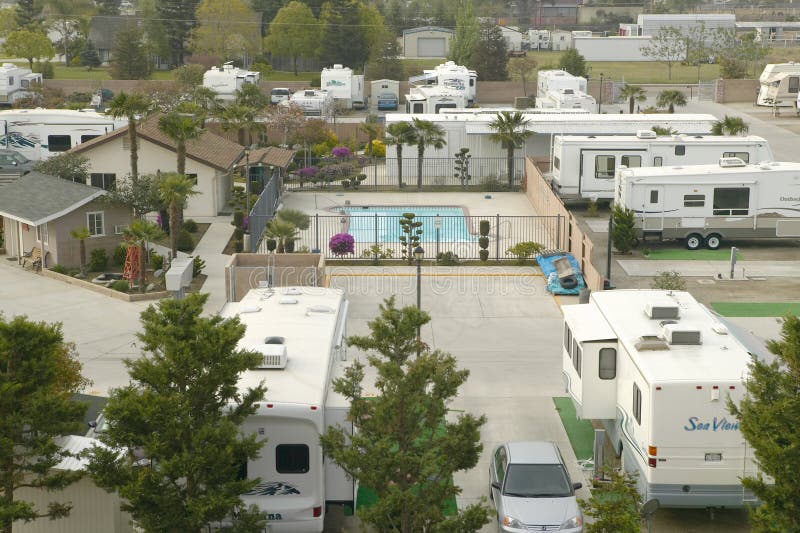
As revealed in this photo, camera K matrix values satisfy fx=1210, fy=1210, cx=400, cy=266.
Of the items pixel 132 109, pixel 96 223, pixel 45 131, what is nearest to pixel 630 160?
pixel 132 109

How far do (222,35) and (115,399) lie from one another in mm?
79319

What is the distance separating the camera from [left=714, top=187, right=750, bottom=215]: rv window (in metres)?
34.6

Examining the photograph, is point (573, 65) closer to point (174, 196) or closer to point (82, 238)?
point (174, 196)

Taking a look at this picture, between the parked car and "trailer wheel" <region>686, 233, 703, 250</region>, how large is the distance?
1872 centimetres

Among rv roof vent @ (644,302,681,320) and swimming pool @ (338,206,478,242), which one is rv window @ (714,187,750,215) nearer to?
swimming pool @ (338,206,478,242)

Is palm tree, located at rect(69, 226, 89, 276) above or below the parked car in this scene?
above

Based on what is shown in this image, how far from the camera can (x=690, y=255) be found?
34.3m

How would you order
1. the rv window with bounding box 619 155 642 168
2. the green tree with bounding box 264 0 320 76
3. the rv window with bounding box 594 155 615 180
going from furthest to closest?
the green tree with bounding box 264 0 320 76 < the rv window with bounding box 594 155 615 180 < the rv window with bounding box 619 155 642 168

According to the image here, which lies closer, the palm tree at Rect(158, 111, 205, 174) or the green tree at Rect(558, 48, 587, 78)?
the palm tree at Rect(158, 111, 205, 174)

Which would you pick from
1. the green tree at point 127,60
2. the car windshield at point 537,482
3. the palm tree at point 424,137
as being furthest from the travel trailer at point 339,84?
the car windshield at point 537,482

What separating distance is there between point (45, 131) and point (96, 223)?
18.9 metres

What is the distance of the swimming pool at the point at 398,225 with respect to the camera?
122 feet

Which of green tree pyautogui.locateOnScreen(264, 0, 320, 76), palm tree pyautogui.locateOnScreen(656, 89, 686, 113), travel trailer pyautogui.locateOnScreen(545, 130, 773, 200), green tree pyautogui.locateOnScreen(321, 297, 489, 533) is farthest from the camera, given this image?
green tree pyautogui.locateOnScreen(264, 0, 320, 76)

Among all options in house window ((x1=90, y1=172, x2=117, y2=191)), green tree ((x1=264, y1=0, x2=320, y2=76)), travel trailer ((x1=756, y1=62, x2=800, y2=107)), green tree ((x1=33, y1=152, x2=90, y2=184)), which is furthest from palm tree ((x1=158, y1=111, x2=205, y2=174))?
green tree ((x1=264, y1=0, x2=320, y2=76))
